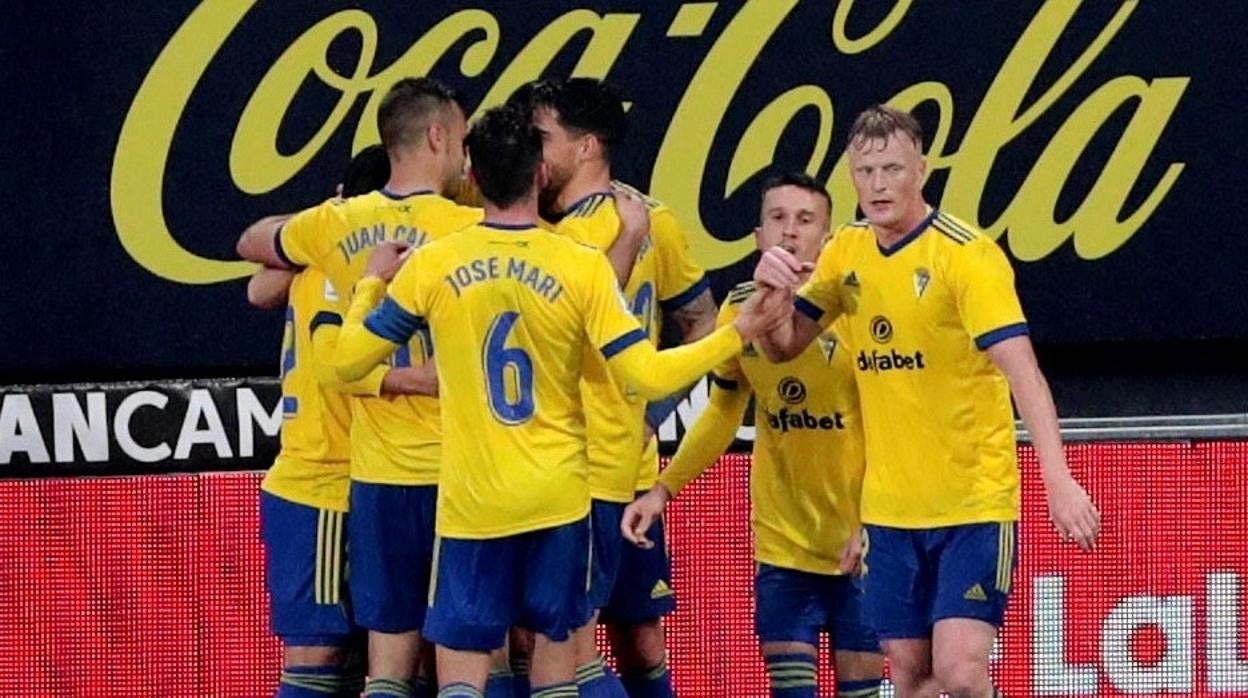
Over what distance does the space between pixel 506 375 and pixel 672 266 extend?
1414 mm

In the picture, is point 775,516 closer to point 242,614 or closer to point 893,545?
point 893,545

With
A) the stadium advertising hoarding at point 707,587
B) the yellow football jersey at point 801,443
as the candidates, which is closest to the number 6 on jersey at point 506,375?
the yellow football jersey at point 801,443

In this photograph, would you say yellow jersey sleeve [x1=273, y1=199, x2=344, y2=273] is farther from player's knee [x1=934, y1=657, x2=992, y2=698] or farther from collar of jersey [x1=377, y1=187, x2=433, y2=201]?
player's knee [x1=934, y1=657, x2=992, y2=698]

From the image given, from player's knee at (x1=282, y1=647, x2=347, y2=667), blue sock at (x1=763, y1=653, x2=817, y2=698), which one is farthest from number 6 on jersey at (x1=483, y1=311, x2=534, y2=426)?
blue sock at (x1=763, y1=653, x2=817, y2=698)

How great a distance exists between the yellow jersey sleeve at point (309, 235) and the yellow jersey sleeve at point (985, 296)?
1.67 metres

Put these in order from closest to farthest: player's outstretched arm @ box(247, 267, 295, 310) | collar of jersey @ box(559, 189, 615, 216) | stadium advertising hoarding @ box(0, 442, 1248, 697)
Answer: collar of jersey @ box(559, 189, 615, 216) → player's outstretched arm @ box(247, 267, 295, 310) → stadium advertising hoarding @ box(0, 442, 1248, 697)

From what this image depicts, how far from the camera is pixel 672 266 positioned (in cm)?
909

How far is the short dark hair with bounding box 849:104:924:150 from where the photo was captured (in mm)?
8203

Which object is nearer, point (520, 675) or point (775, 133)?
point (520, 675)

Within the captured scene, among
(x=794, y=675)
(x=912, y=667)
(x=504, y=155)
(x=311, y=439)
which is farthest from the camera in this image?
(x=794, y=675)

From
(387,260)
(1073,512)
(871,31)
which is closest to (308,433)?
(387,260)

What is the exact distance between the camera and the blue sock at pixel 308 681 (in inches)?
348

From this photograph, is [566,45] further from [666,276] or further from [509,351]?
[509,351]

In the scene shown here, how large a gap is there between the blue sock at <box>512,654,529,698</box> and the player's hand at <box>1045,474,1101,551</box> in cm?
200
